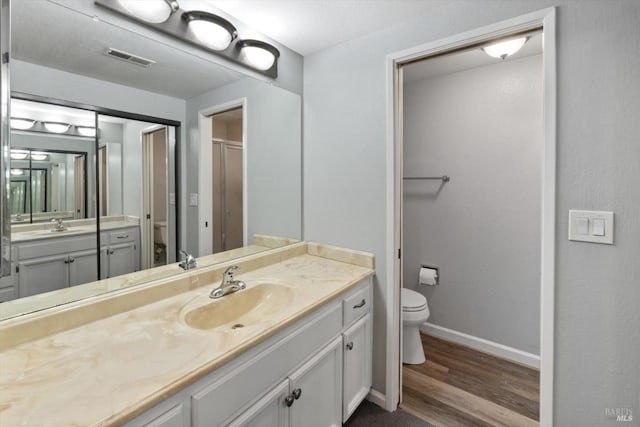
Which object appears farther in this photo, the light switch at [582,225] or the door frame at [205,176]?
the door frame at [205,176]

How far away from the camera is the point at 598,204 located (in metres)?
1.19

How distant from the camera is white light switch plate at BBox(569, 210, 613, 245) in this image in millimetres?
1170

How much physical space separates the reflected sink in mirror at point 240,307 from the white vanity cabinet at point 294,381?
17 centimetres

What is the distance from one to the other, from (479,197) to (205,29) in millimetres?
2156

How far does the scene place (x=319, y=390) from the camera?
133 cm

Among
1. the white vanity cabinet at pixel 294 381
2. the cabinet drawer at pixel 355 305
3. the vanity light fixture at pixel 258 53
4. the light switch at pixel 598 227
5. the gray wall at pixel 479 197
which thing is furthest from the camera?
the gray wall at pixel 479 197

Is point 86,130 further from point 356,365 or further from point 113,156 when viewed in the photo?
point 356,365

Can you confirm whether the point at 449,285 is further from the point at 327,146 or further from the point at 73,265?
the point at 73,265

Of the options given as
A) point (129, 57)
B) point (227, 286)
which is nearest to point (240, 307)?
point (227, 286)

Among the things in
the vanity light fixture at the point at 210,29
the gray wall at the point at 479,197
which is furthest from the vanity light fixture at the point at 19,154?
the gray wall at the point at 479,197

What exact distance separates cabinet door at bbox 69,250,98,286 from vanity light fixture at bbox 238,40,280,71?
48.7 inches

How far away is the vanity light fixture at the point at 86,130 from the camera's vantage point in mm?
1159

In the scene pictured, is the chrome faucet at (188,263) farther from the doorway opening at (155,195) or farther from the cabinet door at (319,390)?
the cabinet door at (319,390)

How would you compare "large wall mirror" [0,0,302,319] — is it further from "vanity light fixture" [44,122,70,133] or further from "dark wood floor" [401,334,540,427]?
"dark wood floor" [401,334,540,427]
